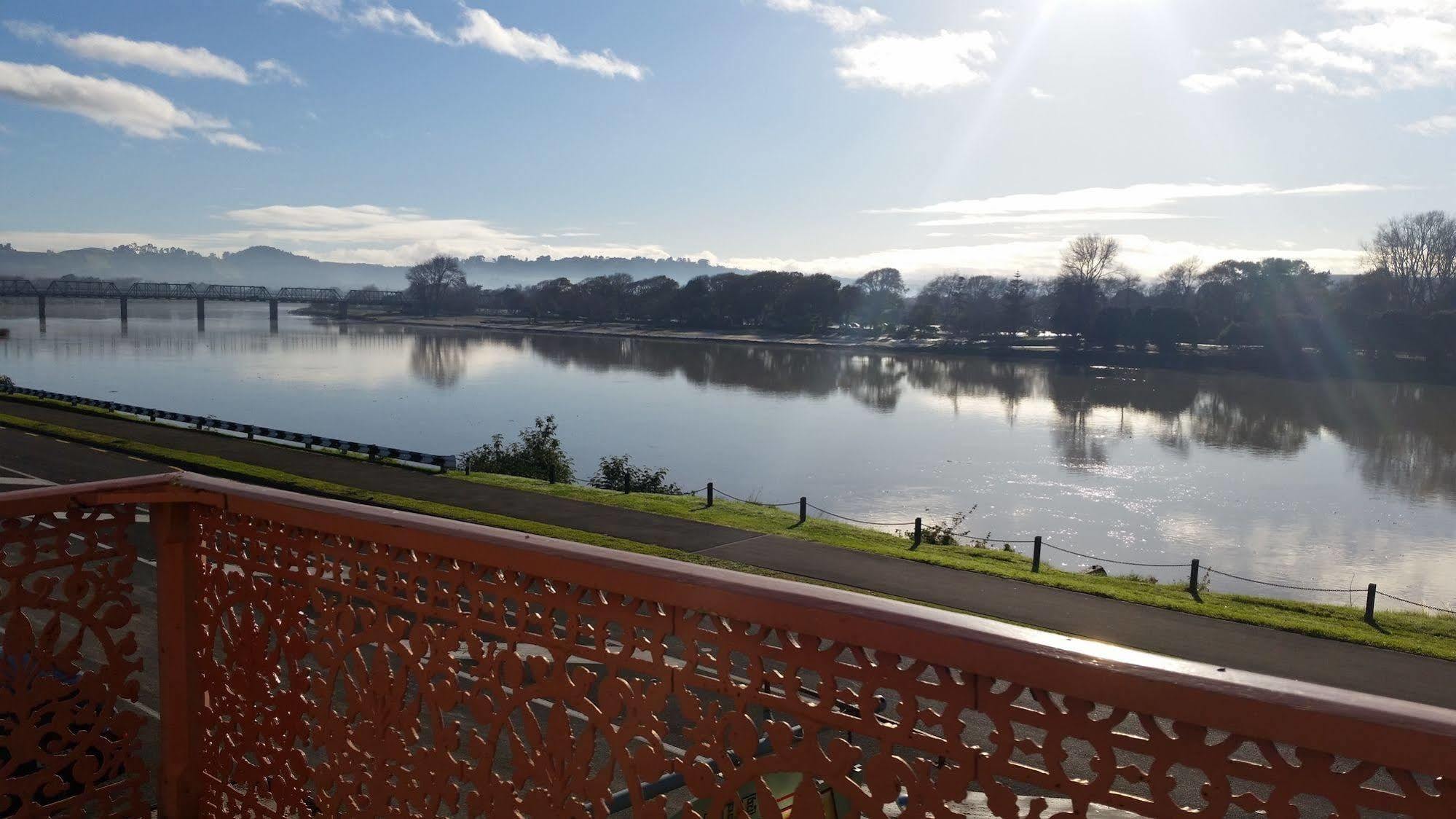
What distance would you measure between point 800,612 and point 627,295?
4827 inches

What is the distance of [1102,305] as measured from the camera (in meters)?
89.1

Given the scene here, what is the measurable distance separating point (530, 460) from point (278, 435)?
27.3ft

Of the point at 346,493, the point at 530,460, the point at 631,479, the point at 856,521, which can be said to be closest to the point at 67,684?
the point at 346,493

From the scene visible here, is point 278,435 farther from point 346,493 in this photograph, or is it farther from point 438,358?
point 438,358

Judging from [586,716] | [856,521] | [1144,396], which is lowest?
[856,521]

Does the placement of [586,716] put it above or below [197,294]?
below

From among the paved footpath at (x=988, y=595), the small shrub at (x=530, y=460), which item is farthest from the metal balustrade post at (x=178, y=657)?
the small shrub at (x=530, y=460)

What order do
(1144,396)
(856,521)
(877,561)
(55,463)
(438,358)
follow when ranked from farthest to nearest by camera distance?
(438,358)
(1144,396)
(856,521)
(55,463)
(877,561)

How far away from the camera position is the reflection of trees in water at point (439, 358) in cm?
5973

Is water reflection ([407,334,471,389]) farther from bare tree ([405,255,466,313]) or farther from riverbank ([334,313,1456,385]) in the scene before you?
bare tree ([405,255,466,313])

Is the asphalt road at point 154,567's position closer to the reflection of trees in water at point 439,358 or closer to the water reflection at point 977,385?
the water reflection at point 977,385

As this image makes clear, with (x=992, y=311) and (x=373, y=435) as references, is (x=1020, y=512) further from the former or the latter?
(x=992, y=311)

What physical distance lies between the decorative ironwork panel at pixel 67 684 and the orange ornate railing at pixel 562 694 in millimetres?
12

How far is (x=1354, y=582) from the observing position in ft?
63.2
